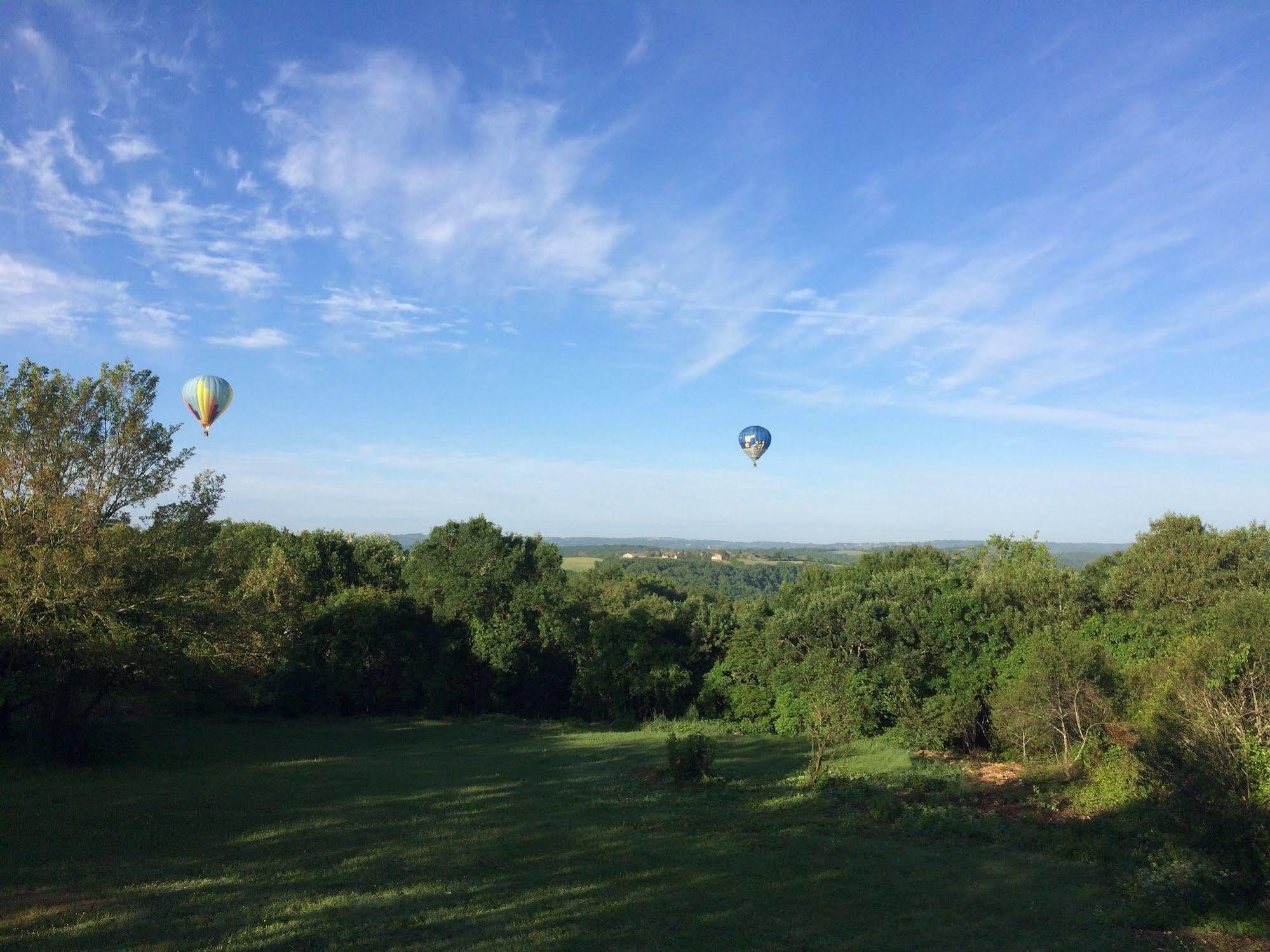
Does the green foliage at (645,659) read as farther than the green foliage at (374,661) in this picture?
Yes

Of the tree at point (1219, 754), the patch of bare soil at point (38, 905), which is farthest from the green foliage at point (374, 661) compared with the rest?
the tree at point (1219, 754)

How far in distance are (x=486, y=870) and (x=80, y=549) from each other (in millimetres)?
13347

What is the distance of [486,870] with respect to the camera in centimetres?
1208

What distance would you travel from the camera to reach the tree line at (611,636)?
52.6ft

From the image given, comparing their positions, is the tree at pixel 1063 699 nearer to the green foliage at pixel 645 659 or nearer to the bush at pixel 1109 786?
the bush at pixel 1109 786

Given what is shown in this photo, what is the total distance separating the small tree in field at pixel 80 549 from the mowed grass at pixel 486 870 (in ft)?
8.01

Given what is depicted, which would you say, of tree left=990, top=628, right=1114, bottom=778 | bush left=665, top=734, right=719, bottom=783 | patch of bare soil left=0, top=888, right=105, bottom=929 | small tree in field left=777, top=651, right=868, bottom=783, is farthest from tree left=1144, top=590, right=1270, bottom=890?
patch of bare soil left=0, top=888, right=105, bottom=929

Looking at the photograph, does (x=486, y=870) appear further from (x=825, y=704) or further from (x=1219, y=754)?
(x=825, y=704)

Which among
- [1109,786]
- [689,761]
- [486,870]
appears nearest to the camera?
[486,870]

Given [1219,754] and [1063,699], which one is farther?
→ [1063,699]

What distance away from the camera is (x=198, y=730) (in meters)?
28.9

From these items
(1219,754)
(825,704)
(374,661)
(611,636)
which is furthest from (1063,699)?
(374,661)

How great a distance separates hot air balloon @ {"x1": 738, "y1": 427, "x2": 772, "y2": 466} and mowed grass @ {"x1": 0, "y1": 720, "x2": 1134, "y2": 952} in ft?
75.2

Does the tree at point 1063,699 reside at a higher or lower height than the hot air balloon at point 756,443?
lower
